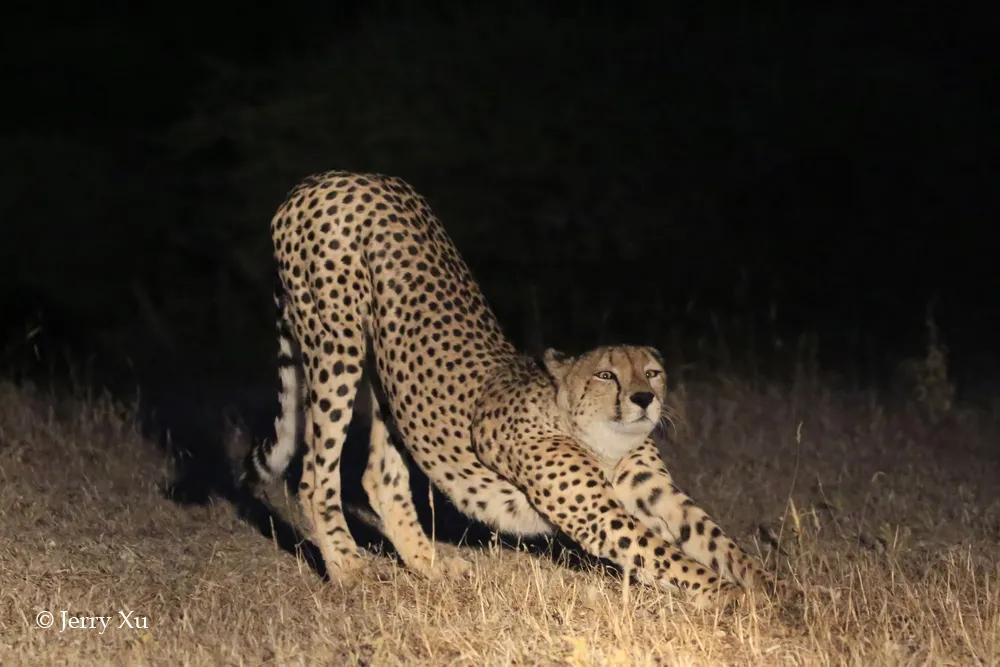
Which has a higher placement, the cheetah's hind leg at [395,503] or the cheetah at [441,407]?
the cheetah at [441,407]

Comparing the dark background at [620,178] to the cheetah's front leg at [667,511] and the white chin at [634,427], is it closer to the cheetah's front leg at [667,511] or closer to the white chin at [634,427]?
the cheetah's front leg at [667,511]

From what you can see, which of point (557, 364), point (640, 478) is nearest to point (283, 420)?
point (557, 364)

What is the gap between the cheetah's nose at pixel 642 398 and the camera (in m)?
4.09

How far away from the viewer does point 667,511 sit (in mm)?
4355

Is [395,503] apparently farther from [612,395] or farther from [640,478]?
[612,395]

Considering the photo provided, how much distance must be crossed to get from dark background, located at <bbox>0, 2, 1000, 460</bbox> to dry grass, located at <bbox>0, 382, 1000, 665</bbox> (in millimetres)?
2524

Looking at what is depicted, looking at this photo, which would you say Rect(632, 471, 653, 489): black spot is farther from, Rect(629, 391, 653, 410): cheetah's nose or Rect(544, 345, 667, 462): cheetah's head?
Rect(629, 391, 653, 410): cheetah's nose

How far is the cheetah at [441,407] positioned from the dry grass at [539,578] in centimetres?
15

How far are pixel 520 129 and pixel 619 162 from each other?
656 millimetres

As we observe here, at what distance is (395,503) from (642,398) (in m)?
1.12

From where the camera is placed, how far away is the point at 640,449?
14.5 ft

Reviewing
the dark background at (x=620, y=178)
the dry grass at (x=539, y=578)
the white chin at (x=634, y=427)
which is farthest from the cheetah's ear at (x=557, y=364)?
the dark background at (x=620, y=178)

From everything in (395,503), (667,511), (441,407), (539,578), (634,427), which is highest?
(634,427)

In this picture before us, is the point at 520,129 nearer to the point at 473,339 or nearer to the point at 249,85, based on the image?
the point at 249,85
